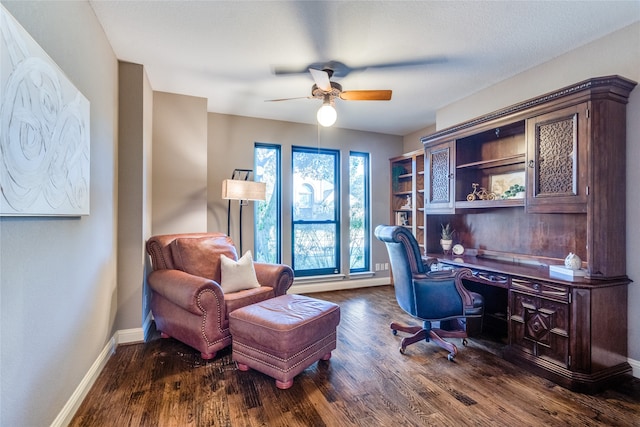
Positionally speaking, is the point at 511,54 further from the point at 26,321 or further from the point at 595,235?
the point at 26,321

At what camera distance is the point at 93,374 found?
213 centimetres

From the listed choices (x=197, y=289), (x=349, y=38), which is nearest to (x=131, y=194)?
(x=197, y=289)

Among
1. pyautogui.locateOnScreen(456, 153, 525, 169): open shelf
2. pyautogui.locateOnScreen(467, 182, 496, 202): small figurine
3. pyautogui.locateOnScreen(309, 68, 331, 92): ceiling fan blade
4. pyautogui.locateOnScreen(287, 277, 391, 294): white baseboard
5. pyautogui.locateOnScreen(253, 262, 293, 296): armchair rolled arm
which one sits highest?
pyautogui.locateOnScreen(309, 68, 331, 92): ceiling fan blade

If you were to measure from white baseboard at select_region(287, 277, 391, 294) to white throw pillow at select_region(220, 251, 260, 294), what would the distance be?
1662 mm

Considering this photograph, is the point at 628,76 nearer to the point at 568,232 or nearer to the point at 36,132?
the point at 568,232

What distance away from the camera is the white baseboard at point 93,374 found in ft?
5.55

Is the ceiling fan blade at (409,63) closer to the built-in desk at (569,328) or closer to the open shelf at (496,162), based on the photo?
the open shelf at (496,162)

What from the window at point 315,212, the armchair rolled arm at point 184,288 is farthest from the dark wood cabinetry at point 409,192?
the armchair rolled arm at point 184,288

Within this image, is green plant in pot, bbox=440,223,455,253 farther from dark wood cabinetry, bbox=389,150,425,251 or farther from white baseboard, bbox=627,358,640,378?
white baseboard, bbox=627,358,640,378

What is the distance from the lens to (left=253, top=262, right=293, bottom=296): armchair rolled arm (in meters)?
2.98

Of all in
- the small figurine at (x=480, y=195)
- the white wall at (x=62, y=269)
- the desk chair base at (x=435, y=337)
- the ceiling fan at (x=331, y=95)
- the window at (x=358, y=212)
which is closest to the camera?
the white wall at (x=62, y=269)

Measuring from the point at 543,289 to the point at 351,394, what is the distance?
5.37ft

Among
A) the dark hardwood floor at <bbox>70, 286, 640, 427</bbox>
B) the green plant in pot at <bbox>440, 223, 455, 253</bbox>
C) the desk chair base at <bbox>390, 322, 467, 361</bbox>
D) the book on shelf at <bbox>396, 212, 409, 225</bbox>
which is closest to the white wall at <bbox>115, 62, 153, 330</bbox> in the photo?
the dark hardwood floor at <bbox>70, 286, 640, 427</bbox>

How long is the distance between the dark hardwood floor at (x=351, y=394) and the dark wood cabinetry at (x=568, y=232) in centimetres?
26
